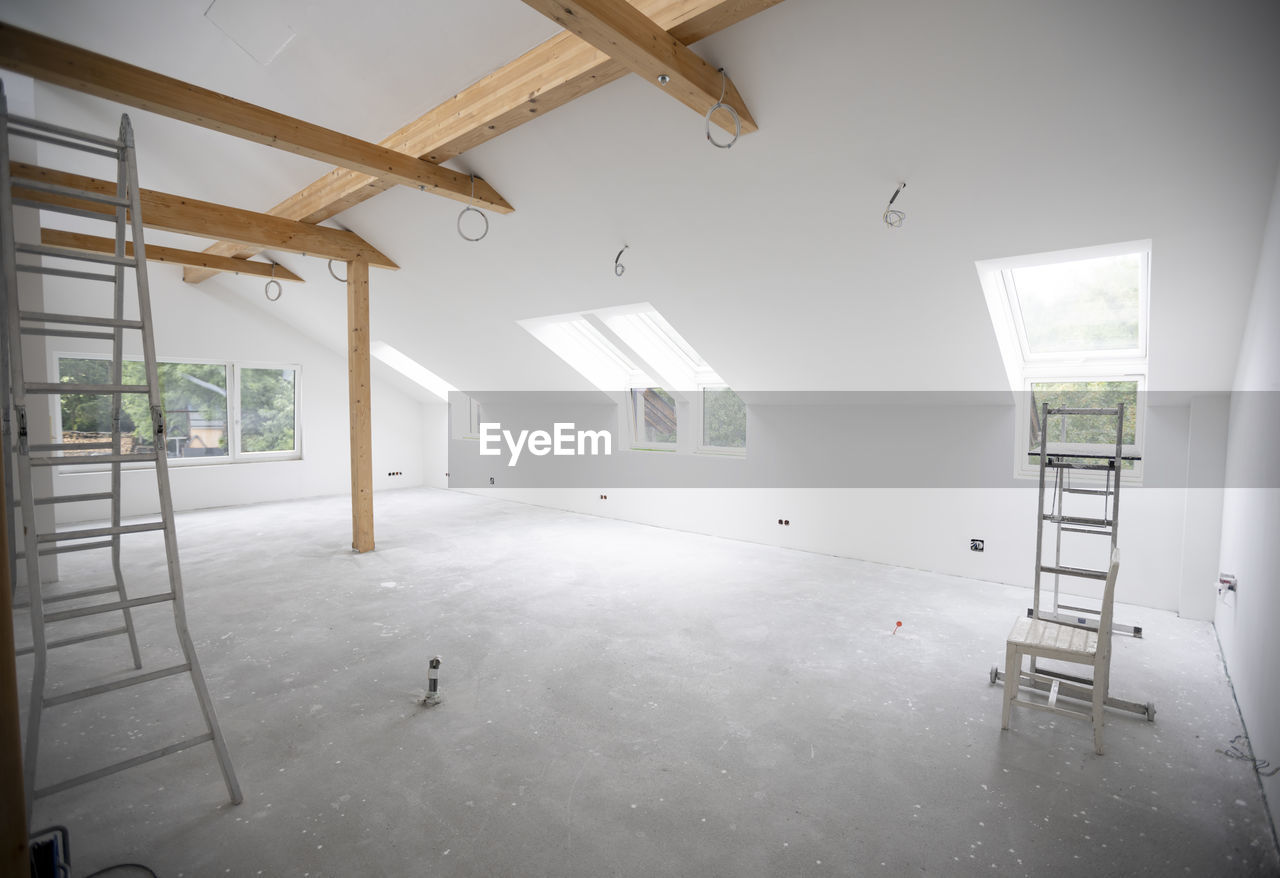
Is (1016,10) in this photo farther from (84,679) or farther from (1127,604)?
(84,679)

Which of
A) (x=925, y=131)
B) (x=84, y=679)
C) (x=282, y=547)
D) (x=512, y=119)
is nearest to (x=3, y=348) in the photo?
(x=84, y=679)

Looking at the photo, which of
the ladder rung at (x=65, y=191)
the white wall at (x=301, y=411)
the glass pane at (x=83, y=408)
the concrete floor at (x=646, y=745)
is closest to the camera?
the ladder rung at (x=65, y=191)

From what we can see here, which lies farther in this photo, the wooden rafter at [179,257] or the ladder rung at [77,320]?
the wooden rafter at [179,257]

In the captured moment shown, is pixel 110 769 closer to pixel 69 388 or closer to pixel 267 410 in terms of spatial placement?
pixel 69 388

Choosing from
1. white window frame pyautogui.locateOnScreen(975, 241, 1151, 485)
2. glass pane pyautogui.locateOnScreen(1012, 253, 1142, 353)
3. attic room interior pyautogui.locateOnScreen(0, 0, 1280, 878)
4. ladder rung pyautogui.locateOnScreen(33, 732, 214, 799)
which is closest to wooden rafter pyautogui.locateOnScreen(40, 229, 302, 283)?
attic room interior pyautogui.locateOnScreen(0, 0, 1280, 878)

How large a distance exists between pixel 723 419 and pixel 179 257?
18.5ft

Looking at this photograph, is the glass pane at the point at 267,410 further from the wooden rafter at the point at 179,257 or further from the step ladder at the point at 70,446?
the step ladder at the point at 70,446

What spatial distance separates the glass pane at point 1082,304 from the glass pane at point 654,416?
3.55 metres

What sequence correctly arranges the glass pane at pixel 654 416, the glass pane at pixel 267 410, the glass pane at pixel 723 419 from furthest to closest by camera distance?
the glass pane at pixel 267 410
the glass pane at pixel 654 416
the glass pane at pixel 723 419

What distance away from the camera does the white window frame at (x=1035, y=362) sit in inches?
150

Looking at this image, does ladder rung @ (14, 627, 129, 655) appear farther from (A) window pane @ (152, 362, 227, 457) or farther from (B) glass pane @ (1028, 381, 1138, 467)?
(B) glass pane @ (1028, 381, 1138, 467)

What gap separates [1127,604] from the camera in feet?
14.2

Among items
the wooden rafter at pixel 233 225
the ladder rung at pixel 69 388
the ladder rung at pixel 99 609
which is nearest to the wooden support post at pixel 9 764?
the ladder rung at pixel 99 609

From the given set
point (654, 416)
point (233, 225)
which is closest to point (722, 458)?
point (654, 416)
